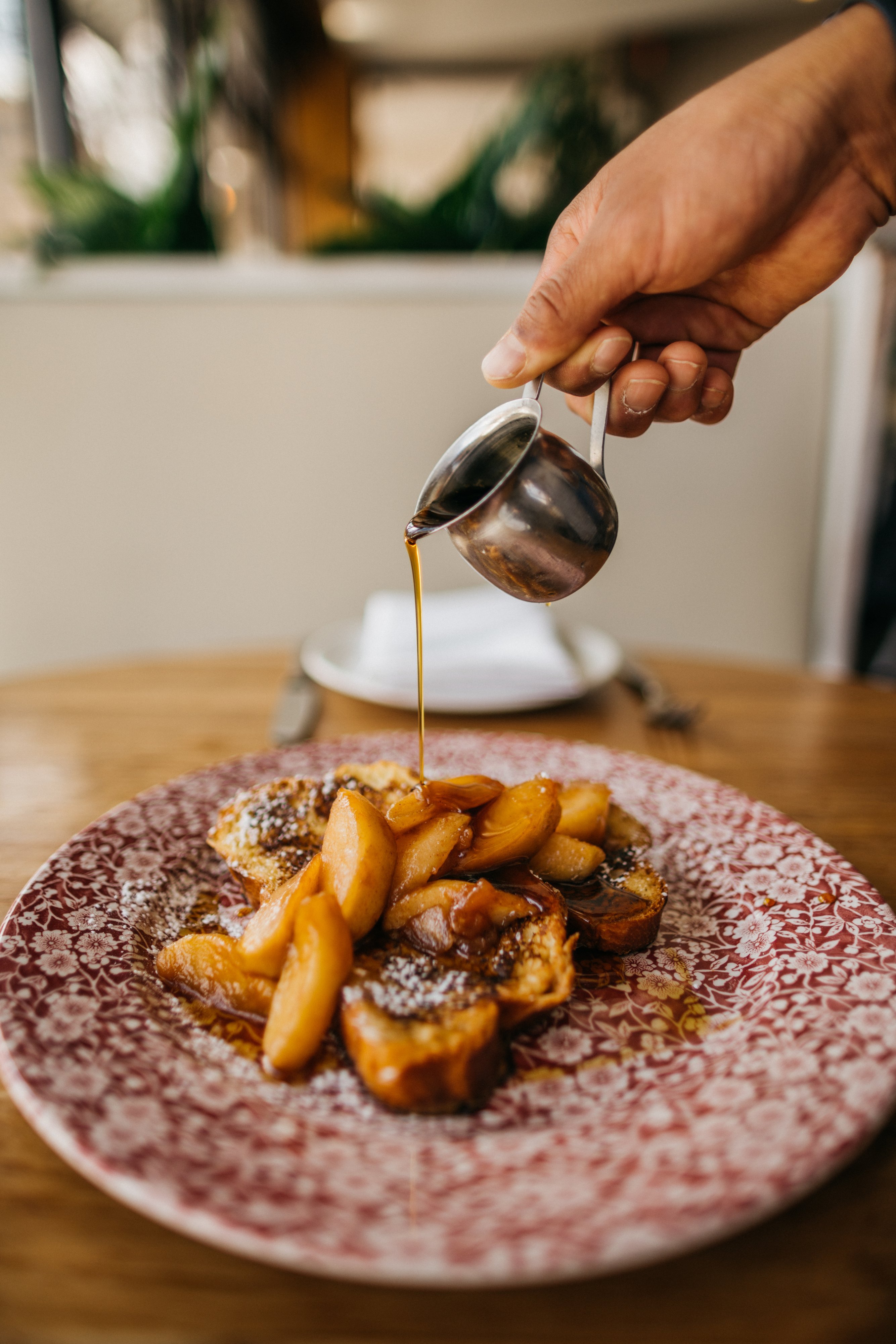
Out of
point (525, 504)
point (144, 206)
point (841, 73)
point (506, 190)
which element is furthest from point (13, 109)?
point (525, 504)

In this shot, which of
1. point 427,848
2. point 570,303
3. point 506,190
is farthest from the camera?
point 506,190

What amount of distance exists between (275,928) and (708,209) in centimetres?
98

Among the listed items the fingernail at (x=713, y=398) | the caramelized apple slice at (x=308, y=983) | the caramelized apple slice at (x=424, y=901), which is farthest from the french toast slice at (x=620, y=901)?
the fingernail at (x=713, y=398)

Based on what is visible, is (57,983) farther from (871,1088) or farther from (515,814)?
(871,1088)

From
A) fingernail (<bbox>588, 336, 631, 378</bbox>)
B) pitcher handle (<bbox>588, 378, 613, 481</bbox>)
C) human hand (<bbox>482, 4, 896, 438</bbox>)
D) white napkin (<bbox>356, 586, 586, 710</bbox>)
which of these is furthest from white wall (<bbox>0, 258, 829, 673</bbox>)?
pitcher handle (<bbox>588, 378, 613, 481</bbox>)

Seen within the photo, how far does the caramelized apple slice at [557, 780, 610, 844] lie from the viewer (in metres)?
0.90

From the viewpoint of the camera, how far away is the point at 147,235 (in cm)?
260

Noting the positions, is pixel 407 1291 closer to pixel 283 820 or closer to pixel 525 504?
pixel 283 820

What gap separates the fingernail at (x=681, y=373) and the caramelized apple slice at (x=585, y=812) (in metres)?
0.66

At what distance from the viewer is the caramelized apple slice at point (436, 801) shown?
2.68ft

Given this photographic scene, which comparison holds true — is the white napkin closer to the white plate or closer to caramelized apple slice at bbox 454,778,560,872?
the white plate

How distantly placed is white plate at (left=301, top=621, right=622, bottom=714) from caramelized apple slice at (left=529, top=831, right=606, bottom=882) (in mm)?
517

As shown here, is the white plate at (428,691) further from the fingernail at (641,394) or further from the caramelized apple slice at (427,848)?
the caramelized apple slice at (427,848)

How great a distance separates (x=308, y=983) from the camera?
64cm
